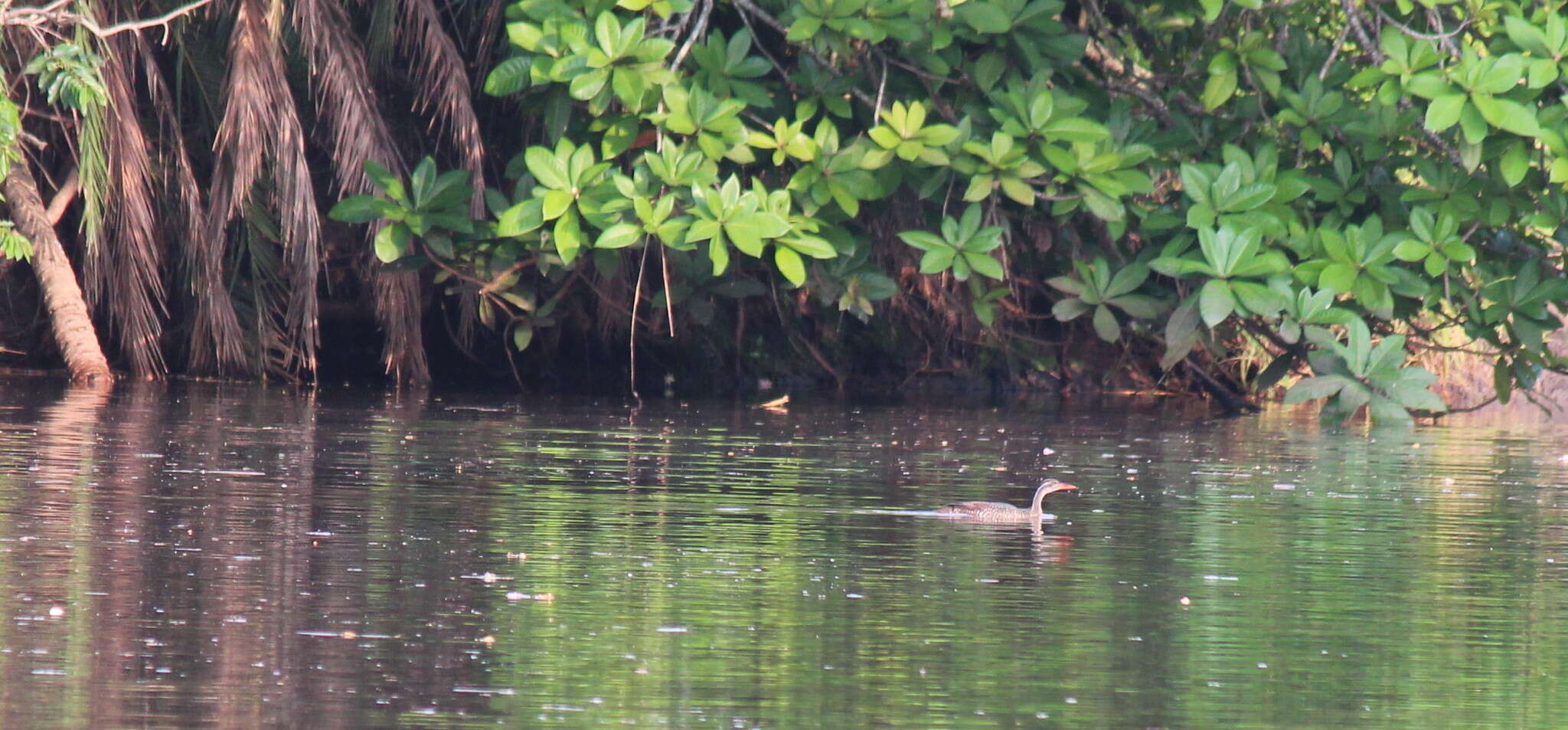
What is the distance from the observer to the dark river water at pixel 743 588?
5.05m

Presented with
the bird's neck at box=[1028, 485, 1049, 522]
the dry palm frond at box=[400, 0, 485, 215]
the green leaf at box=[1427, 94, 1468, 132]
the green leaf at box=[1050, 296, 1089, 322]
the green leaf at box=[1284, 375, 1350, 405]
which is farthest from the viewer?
the dry palm frond at box=[400, 0, 485, 215]

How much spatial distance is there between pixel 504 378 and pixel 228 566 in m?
12.3

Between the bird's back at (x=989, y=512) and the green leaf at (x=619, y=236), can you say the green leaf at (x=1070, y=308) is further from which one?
the bird's back at (x=989, y=512)

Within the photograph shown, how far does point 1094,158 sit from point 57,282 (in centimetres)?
777

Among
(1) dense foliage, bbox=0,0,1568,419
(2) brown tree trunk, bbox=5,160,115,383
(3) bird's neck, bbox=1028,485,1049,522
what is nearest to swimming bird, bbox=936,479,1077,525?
(3) bird's neck, bbox=1028,485,1049,522

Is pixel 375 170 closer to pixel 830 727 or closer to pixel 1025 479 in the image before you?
pixel 1025 479

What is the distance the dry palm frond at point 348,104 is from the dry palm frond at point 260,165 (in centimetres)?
27

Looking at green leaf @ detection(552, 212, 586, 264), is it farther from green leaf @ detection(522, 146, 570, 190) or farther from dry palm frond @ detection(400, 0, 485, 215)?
dry palm frond @ detection(400, 0, 485, 215)

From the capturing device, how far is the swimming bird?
8555 mm

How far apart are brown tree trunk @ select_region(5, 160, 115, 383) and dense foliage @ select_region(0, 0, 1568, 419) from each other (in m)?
2.84

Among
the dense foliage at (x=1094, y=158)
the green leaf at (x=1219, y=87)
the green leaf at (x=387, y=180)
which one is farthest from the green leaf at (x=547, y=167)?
the green leaf at (x=1219, y=87)

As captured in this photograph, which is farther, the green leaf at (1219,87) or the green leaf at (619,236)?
the green leaf at (1219,87)

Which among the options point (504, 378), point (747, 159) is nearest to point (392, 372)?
point (504, 378)

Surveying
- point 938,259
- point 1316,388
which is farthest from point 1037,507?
point 938,259
